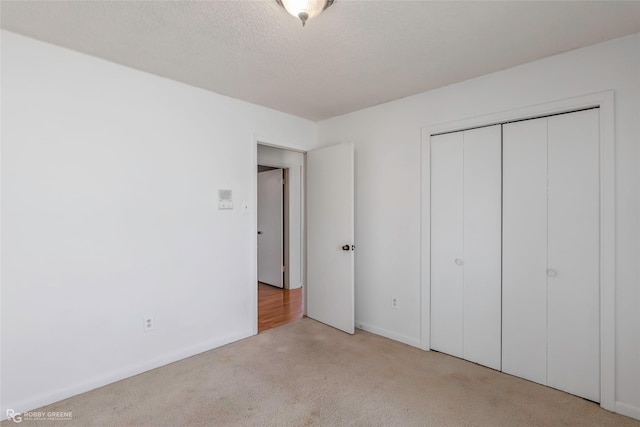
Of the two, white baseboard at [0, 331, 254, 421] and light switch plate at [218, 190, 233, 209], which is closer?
white baseboard at [0, 331, 254, 421]

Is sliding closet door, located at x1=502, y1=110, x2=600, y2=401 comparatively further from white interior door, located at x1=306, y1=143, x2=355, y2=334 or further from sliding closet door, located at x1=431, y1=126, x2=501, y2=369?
white interior door, located at x1=306, y1=143, x2=355, y2=334

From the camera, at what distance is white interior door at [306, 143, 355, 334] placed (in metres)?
3.29

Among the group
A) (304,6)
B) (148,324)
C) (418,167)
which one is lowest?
(148,324)

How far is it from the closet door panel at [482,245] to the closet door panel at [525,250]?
52mm

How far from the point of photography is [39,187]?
6.72 ft

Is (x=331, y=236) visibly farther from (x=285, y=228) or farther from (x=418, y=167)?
(x=285, y=228)

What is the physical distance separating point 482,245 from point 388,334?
1.29 meters

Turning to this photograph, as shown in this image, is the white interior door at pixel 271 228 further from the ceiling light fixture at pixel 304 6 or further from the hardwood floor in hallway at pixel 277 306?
the ceiling light fixture at pixel 304 6

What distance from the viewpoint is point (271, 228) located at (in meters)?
5.39

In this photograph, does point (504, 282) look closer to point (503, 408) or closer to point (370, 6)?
point (503, 408)

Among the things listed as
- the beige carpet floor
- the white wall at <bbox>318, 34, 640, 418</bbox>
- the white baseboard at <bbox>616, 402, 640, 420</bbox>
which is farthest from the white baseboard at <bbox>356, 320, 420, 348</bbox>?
the white baseboard at <bbox>616, 402, 640, 420</bbox>

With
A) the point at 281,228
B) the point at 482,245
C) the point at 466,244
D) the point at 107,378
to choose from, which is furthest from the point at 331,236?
the point at 107,378

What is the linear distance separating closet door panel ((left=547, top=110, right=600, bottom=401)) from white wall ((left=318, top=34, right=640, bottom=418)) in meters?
0.12

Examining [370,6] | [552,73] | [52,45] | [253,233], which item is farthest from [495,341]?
[52,45]
